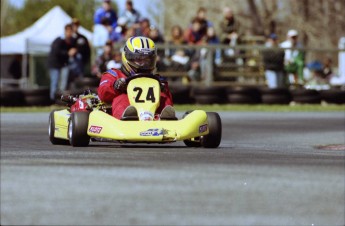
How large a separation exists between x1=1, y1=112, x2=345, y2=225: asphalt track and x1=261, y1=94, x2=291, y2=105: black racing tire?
39.0 feet

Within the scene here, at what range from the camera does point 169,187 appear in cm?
743

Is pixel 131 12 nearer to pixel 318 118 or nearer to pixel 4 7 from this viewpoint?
pixel 318 118

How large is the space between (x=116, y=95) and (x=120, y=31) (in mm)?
11609

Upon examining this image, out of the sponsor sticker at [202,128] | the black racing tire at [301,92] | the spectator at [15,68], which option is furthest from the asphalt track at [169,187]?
the spectator at [15,68]

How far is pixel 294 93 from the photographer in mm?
22500

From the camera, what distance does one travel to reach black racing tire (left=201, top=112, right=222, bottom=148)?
1052 cm

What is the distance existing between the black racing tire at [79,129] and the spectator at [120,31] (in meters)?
11.8

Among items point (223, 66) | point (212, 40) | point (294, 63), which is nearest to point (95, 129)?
point (223, 66)

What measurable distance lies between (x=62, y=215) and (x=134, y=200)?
56 centimetres

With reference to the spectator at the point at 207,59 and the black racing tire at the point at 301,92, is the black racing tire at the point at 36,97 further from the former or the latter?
the black racing tire at the point at 301,92

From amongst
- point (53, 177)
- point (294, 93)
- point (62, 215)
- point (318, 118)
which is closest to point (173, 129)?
point (53, 177)

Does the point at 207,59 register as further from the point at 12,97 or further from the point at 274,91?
the point at 12,97

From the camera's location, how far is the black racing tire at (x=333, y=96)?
22.9 meters

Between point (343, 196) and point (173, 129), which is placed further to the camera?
point (173, 129)
